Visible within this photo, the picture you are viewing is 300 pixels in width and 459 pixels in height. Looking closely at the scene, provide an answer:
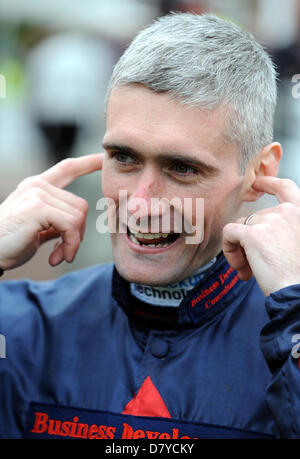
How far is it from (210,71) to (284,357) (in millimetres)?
1050

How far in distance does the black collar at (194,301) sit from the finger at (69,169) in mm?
473

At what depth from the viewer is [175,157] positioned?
229 centimetres

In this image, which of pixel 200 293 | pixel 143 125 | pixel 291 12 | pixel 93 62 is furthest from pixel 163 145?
pixel 291 12

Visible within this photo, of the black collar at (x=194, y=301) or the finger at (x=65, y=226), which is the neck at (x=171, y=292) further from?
the finger at (x=65, y=226)

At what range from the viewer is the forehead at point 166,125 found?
227 centimetres

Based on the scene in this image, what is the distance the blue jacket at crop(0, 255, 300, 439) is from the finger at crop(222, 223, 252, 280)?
163mm

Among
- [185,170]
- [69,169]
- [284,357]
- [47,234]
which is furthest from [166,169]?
[284,357]

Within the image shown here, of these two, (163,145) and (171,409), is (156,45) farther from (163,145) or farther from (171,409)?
(171,409)

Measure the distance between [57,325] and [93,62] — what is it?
578 centimetres

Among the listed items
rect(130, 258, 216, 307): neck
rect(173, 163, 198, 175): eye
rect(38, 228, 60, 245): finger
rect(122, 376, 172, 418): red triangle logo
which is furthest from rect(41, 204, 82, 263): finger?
rect(122, 376, 172, 418): red triangle logo

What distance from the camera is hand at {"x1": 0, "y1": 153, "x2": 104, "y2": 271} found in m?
2.53

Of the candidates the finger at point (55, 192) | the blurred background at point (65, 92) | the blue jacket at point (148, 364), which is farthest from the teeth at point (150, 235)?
the blurred background at point (65, 92)

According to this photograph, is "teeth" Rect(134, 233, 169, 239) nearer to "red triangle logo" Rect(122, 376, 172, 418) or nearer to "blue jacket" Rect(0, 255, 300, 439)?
"blue jacket" Rect(0, 255, 300, 439)

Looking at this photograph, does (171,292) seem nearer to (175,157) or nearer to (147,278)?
(147,278)
